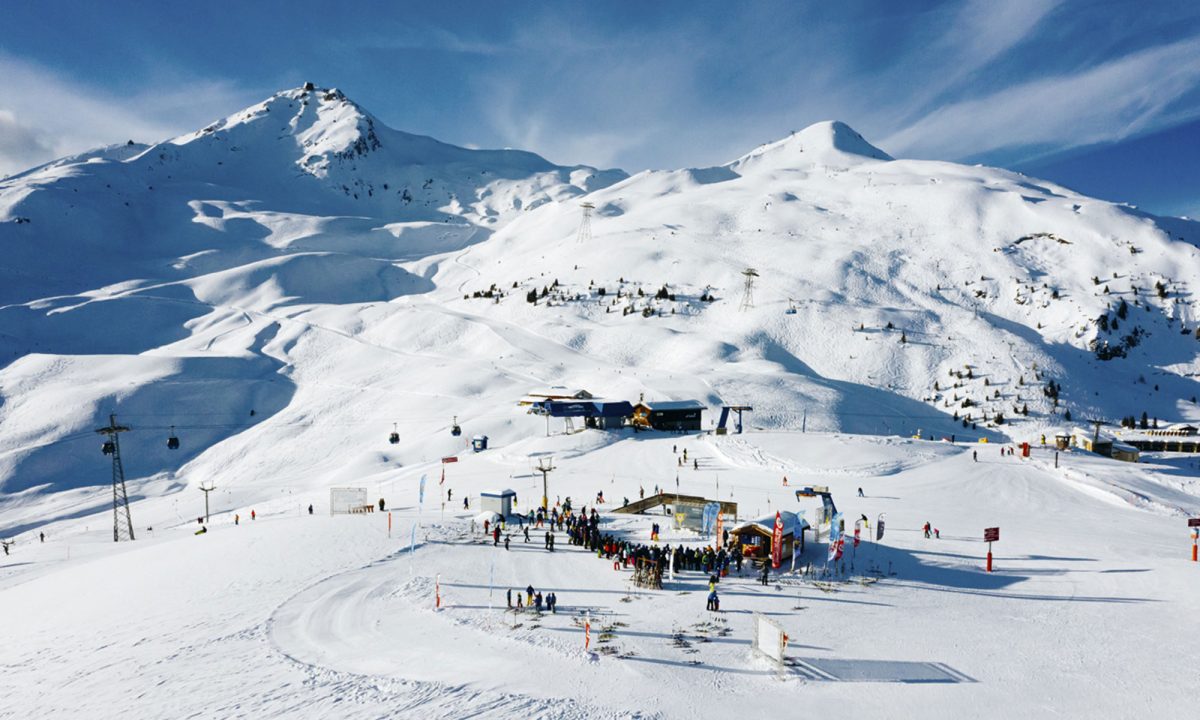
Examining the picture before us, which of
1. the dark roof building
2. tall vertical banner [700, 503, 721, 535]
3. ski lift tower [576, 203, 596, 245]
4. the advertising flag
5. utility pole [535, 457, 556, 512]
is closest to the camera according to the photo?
the advertising flag

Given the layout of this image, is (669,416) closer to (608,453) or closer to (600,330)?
(608,453)

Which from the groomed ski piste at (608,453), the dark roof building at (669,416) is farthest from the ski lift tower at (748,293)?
the dark roof building at (669,416)

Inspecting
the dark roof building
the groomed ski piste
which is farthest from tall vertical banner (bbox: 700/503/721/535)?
the dark roof building

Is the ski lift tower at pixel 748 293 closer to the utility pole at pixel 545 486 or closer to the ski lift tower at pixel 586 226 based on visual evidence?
the ski lift tower at pixel 586 226

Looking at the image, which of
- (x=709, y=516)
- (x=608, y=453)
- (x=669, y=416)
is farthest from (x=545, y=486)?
(x=669, y=416)

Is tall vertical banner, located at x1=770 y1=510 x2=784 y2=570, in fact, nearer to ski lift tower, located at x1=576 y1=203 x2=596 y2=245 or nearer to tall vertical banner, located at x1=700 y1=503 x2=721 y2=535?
tall vertical banner, located at x1=700 y1=503 x2=721 y2=535

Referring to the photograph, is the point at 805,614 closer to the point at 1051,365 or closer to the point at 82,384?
the point at 1051,365

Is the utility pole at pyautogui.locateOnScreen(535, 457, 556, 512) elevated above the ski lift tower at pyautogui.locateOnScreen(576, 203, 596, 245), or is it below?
below
